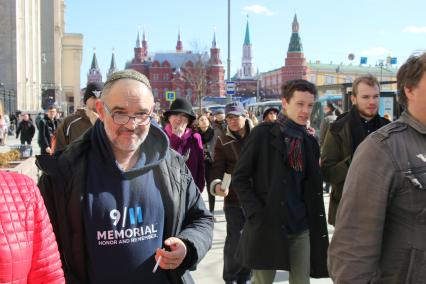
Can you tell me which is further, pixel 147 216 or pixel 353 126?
pixel 353 126

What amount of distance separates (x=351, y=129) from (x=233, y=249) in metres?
1.96

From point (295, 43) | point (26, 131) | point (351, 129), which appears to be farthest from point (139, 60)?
point (351, 129)

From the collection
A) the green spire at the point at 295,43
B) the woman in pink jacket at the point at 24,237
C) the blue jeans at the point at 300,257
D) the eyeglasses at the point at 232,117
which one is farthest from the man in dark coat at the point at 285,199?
the green spire at the point at 295,43

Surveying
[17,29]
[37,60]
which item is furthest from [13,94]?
[37,60]

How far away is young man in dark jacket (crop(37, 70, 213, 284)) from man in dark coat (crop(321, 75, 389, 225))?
2066mm

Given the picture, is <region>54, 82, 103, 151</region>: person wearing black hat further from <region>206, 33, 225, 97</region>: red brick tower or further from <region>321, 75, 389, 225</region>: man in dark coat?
<region>206, 33, 225, 97</region>: red brick tower

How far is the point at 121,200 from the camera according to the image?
2352mm

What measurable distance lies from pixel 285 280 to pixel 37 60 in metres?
42.6

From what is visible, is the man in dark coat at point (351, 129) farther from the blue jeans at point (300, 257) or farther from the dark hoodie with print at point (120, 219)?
the dark hoodie with print at point (120, 219)

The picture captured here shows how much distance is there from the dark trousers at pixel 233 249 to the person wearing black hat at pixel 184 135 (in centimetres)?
87

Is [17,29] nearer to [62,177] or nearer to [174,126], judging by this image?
[174,126]

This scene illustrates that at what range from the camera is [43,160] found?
90.3 inches

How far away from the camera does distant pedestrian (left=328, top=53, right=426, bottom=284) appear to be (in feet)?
6.85

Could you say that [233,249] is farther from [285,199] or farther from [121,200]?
[121,200]
